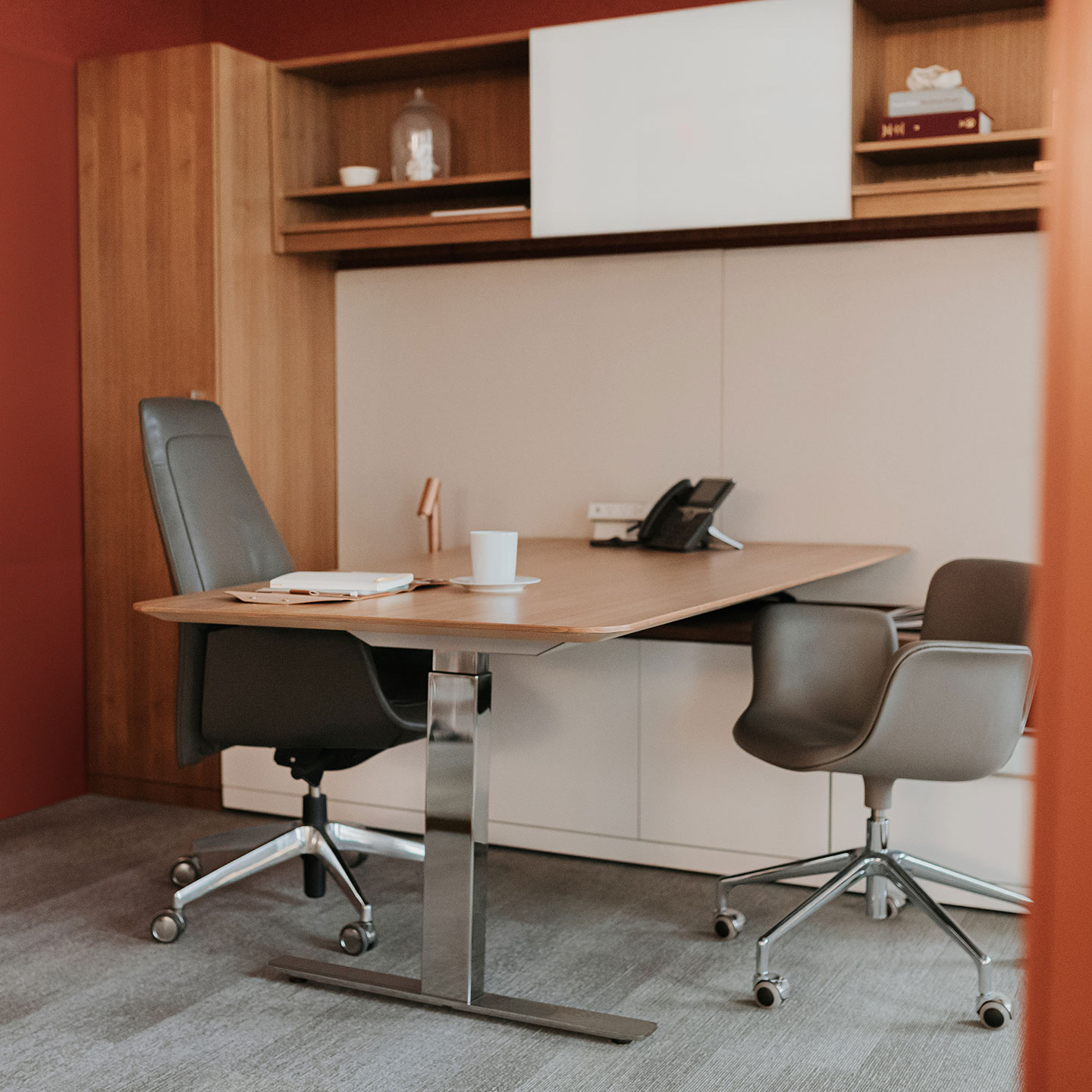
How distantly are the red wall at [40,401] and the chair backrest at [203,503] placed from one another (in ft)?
3.57

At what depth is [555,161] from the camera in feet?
12.2

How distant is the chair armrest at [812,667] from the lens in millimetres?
3008

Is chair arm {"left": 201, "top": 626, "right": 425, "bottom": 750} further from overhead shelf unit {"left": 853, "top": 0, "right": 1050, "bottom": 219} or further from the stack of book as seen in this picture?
the stack of book

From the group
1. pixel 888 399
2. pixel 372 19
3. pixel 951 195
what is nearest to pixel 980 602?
pixel 888 399

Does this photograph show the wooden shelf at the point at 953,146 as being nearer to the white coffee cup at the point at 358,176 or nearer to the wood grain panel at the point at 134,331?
the white coffee cup at the point at 358,176

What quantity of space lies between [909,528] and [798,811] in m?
0.96

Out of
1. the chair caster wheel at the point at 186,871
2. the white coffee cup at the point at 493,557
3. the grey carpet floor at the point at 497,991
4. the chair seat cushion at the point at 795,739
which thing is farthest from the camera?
the chair caster wheel at the point at 186,871

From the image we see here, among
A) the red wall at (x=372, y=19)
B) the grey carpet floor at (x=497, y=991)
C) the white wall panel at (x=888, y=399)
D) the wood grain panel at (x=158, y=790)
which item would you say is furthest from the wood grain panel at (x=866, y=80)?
the wood grain panel at (x=158, y=790)

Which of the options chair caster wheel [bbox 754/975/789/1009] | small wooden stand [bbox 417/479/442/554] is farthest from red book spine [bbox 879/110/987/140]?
chair caster wheel [bbox 754/975/789/1009]

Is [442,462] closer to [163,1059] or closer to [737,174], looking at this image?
[737,174]

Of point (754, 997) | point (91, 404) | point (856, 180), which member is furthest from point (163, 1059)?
point (856, 180)

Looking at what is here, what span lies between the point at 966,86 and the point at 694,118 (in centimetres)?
81

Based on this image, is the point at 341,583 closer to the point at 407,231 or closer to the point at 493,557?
the point at 493,557

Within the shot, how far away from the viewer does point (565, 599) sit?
8.07 ft
